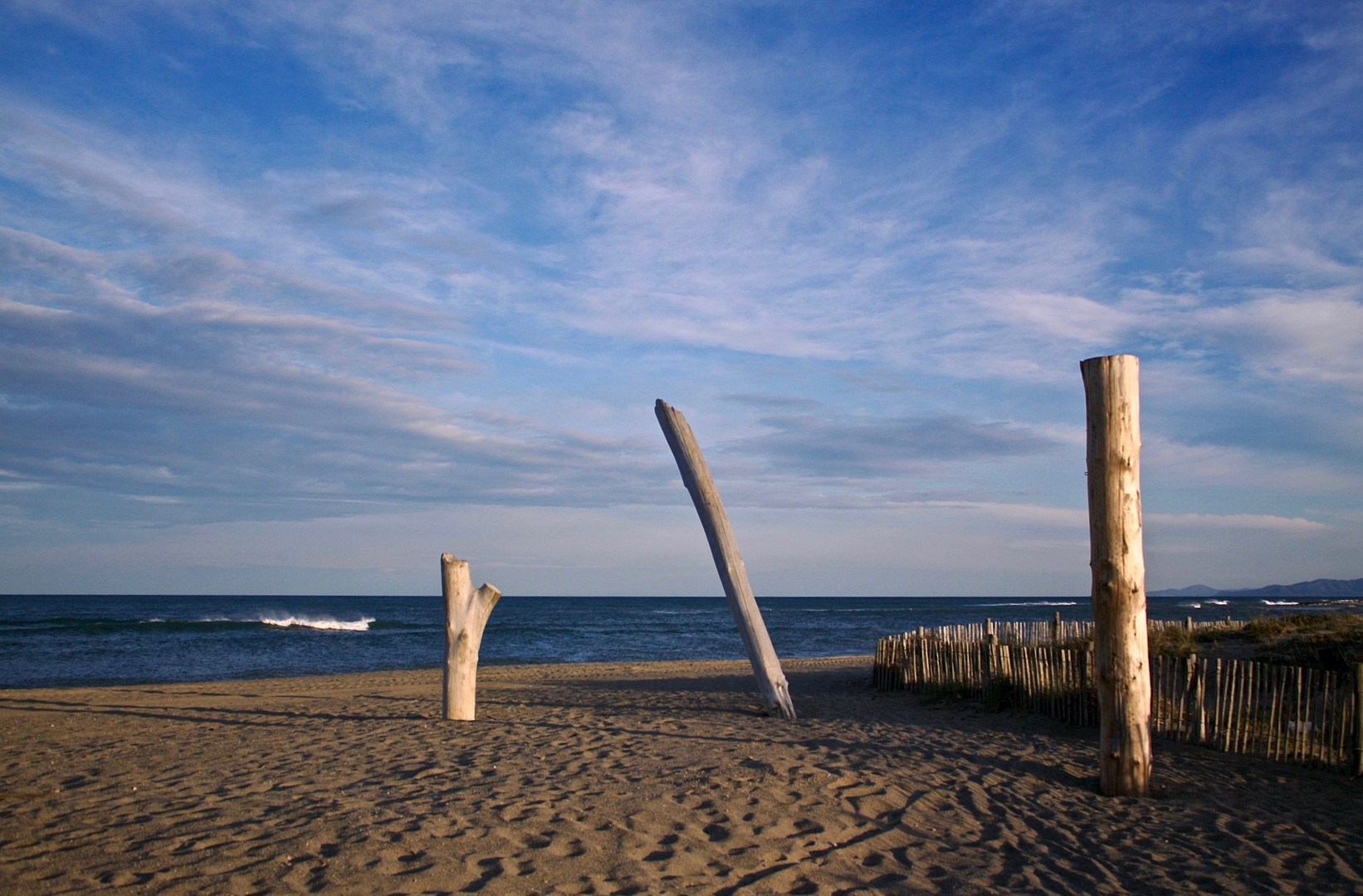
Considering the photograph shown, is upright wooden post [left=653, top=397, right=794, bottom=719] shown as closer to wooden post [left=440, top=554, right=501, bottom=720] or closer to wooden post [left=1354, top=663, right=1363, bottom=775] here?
wooden post [left=440, top=554, right=501, bottom=720]

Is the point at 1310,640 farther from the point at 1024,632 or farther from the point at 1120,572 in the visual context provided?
the point at 1120,572

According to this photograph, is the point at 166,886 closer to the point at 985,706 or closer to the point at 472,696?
the point at 472,696

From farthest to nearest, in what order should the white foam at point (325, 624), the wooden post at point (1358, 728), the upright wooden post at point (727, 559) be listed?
the white foam at point (325, 624), the upright wooden post at point (727, 559), the wooden post at point (1358, 728)

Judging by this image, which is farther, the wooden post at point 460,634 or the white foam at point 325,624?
the white foam at point 325,624

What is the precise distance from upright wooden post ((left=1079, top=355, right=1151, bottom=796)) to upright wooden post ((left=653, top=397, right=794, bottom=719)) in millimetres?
3626

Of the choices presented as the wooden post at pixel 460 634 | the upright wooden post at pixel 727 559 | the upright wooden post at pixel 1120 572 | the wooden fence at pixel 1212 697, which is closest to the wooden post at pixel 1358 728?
the wooden fence at pixel 1212 697

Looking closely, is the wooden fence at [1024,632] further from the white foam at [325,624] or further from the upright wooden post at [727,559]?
the white foam at [325,624]

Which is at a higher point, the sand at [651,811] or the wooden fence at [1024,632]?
the wooden fence at [1024,632]

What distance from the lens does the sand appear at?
4332mm

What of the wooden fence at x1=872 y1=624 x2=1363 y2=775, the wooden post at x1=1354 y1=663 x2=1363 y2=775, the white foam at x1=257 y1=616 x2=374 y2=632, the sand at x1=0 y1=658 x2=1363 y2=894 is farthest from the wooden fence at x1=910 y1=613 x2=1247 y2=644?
the white foam at x1=257 y1=616 x2=374 y2=632

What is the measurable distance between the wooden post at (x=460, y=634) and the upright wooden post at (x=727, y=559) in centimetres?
240

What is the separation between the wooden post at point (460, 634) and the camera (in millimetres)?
9125

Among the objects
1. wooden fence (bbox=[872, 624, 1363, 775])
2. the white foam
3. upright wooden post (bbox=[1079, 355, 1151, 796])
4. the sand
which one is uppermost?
upright wooden post (bbox=[1079, 355, 1151, 796])

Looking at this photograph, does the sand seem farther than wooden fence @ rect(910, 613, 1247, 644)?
No
